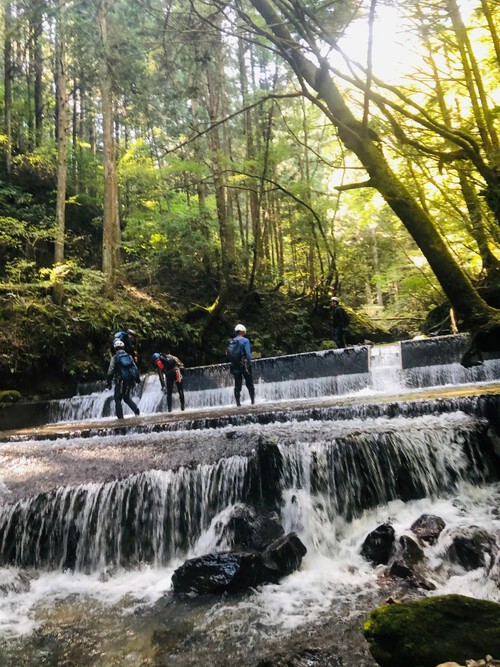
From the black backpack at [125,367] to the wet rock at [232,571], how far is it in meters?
6.41

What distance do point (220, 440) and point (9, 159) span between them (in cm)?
1884

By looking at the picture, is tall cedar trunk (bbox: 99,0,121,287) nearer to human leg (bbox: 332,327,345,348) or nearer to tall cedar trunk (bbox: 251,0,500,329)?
human leg (bbox: 332,327,345,348)

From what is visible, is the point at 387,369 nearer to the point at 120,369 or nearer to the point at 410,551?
the point at 120,369

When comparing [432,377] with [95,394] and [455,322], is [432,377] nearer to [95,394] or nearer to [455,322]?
→ [455,322]

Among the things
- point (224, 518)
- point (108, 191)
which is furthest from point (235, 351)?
point (108, 191)

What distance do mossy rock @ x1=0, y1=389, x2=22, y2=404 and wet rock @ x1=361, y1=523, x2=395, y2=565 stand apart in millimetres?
10618

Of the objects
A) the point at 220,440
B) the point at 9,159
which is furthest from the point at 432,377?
the point at 9,159

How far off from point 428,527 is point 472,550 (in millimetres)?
571

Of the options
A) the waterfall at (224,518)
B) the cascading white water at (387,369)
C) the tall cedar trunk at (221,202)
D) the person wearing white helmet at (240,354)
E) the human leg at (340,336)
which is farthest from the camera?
the tall cedar trunk at (221,202)

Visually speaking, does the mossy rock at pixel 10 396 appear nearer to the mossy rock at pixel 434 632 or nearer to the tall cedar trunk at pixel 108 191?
the tall cedar trunk at pixel 108 191

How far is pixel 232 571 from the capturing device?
4.69 metres

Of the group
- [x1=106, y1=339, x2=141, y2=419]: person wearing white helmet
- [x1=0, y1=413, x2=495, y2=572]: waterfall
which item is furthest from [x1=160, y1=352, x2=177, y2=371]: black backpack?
[x1=0, y1=413, x2=495, y2=572]: waterfall

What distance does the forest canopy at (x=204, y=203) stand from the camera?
29.8 feet

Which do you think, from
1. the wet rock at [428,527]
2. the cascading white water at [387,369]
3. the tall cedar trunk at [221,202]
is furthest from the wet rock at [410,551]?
the tall cedar trunk at [221,202]
